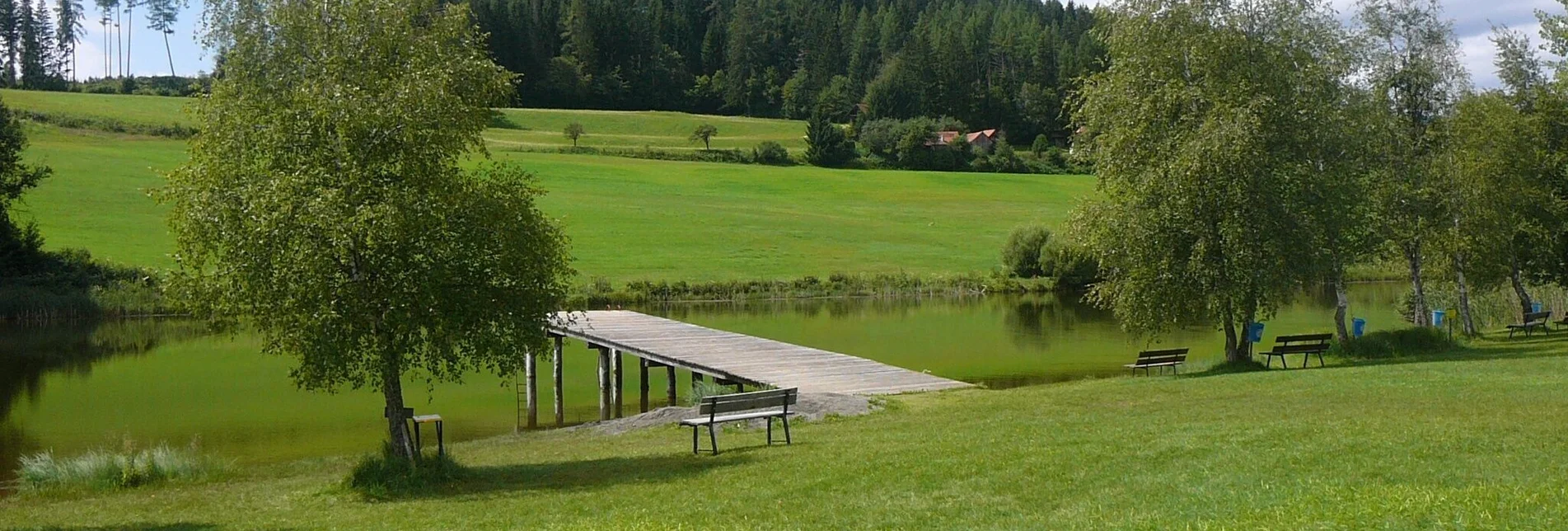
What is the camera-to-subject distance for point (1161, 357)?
94.9 feet

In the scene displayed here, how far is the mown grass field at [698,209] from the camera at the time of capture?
218ft

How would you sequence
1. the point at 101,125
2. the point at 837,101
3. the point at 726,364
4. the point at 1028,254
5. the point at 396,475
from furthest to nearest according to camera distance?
1. the point at 837,101
2. the point at 101,125
3. the point at 1028,254
4. the point at 726,364
5. the point at 396,475

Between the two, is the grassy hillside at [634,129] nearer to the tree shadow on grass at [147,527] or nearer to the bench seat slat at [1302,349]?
the bench seat slat at [1302,349]

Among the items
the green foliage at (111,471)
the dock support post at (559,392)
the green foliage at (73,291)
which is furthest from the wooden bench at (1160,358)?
the green foliage at (73,291)

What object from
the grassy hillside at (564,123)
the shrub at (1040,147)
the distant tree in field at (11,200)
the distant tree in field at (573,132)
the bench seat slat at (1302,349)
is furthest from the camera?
the shrub at (1040,147)

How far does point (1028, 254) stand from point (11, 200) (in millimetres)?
47236

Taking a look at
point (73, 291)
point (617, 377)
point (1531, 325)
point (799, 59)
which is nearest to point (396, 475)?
point (617, 377)

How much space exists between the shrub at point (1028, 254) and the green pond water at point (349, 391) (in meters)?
8.32

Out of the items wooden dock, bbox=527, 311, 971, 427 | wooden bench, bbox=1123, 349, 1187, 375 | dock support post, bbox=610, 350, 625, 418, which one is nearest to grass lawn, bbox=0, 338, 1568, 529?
wooden dock, bbox=527, 311, 971, 427

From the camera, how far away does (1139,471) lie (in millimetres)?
12375

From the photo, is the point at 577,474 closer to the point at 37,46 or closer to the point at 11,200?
the point at 11,200

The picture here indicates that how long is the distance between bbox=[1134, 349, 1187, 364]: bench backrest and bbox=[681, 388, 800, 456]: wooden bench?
12850 millimetres

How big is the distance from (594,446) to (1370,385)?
12453 mm

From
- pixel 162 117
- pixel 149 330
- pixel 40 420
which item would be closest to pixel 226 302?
pixel 40 420
